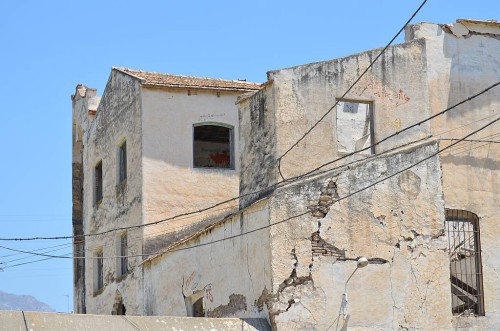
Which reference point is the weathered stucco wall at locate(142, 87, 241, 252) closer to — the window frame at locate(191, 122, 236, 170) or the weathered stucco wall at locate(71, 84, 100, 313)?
the window frame at locate(191, 122, 236, 170)

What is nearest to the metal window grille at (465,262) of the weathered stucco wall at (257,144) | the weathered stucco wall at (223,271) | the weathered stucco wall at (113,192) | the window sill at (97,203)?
the weathered stucco wall at (257,144)

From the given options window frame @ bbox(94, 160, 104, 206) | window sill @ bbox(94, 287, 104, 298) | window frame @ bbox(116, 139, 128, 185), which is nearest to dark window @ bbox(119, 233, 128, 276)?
window frame @ bbox(116, 139, 128, 185)

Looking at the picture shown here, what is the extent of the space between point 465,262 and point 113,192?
1179 cm

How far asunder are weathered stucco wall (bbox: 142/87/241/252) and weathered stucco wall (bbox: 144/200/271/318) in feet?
9.45

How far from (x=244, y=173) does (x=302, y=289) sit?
3.44 metres

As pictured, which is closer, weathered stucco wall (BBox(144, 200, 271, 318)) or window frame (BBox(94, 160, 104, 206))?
weathered stucco wall (BBox(144, 200, 271, 318))

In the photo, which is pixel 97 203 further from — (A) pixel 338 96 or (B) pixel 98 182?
(A) pixel 338 96

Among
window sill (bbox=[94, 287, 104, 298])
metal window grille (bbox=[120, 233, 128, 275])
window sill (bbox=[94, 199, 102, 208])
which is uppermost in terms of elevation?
window sill (bbox=[94, 199, 102, 208])

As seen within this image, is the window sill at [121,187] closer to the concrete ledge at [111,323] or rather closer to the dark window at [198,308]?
the dark window at [198,308]

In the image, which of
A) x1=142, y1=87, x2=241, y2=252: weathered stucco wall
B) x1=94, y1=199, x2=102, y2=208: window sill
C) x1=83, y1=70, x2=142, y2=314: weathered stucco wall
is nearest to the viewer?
x1=142, y1=87, x2=241, y2=252: weathered stucco wall

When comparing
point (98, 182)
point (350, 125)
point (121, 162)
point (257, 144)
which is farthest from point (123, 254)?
point (257, 144)

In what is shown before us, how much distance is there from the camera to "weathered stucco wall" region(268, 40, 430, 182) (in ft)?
70.0

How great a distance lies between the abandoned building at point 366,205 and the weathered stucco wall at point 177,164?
7.09ft

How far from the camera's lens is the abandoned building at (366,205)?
20141 mm
